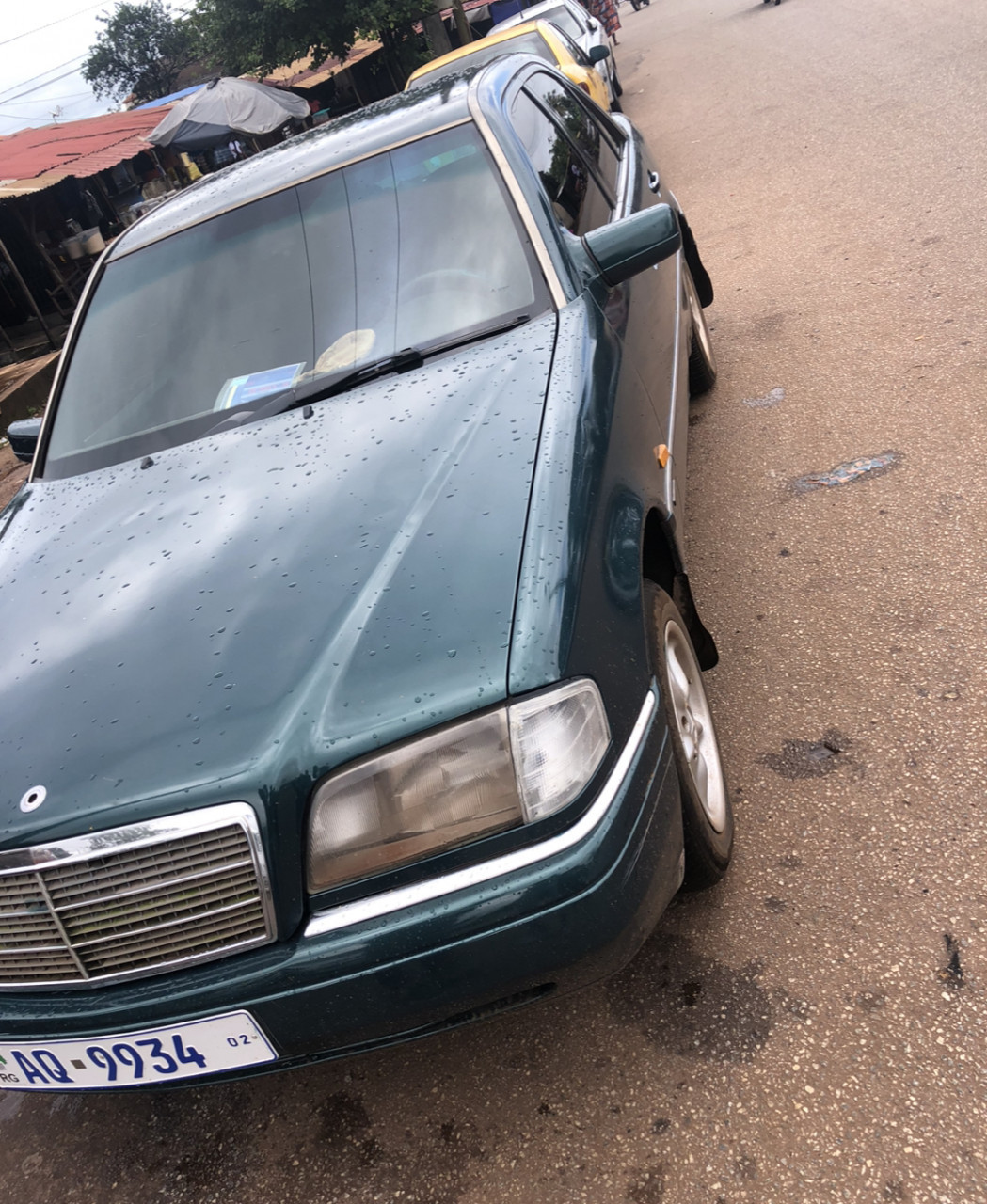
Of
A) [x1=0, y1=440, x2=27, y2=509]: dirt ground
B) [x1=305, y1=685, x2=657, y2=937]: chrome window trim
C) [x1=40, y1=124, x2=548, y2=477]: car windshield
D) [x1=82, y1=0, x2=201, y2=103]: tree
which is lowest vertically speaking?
[x1=0, y1=440, x2=27, y2=509]: dirt ground

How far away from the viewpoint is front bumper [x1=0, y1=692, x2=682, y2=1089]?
155cm

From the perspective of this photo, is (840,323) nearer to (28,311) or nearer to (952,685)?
(952,685)

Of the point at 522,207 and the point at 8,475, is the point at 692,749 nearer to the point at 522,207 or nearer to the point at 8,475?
the point at 522,207

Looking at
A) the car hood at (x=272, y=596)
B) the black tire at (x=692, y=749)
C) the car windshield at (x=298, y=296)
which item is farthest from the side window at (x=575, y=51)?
the black tire at (x=692, y=749)

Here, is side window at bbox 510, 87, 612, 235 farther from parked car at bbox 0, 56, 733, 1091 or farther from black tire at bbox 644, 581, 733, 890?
black tire at bbox 644, 581, 733, 890

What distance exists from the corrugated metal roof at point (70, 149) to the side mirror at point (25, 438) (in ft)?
37.2

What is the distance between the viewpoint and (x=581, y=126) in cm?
377

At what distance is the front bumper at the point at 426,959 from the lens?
5.08 feet

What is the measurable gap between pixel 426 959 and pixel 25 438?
241 centimetres

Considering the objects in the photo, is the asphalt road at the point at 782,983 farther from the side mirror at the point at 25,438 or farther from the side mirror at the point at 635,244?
the side mirror at the point at 25,438

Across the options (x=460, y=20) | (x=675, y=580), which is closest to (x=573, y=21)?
(x=460, y=20)

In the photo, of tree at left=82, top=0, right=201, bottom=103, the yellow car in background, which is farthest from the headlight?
tree at left=82, top=0, right=201, bottom=103

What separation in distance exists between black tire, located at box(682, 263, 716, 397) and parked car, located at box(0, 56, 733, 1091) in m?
1.69

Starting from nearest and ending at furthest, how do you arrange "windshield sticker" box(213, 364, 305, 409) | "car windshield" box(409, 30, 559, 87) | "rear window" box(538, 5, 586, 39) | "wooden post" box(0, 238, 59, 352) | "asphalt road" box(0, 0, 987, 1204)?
"asphalt road" box(0, 0, 987, 1204) < "windshield sticker" box(213, 364, 305, 409) < "car windshield" box(409, 30, 559, 87) < "rear window" box(538, 5, 586, 39) < "wooden post" box(0, 238, 59, 352)
